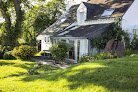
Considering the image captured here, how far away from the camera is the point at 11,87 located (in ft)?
21.6

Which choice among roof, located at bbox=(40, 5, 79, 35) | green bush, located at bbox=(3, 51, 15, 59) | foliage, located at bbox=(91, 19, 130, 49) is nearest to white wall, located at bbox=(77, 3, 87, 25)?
roof, located at bbox=(40, 5, 79, 35)

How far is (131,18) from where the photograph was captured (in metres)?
17.5

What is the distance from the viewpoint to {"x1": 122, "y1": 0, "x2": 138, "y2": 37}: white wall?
1664cm

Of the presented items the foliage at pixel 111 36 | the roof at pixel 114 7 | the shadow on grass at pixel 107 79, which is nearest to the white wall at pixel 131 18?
the roof at pixel 114 7

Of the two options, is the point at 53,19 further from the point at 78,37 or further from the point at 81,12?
the point at 78,37

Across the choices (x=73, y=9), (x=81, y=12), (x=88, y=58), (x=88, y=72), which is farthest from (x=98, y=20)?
(x=88, y=72)

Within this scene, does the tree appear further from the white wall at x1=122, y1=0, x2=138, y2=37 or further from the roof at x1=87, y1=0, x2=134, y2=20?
the white wall at x1=122, y1=0, x2=138, y2=37

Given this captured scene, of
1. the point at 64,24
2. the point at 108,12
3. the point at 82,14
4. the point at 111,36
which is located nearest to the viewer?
the point at 111,36

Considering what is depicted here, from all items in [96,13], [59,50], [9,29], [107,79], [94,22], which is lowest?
[107,79]

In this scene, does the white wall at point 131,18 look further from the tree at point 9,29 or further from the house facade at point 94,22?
the tree at point 9,29

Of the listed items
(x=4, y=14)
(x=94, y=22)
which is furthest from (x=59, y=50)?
(x=4, y=14)

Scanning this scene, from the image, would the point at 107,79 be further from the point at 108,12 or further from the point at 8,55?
the point at 8,55

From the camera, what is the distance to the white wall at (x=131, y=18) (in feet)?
54.6

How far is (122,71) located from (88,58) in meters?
7.77
